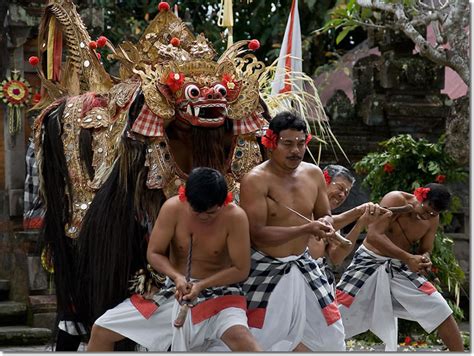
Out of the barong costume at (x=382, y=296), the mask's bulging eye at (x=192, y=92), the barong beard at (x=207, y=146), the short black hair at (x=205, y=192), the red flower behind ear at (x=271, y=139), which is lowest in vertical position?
the barong costume at (x=382, y=296)

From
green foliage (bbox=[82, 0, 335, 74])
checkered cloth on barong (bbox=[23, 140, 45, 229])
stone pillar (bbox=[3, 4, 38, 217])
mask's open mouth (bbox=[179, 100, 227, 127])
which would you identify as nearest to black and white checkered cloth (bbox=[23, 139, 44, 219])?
checkered cloth on barong (bbox=[23, 140, 45, 229])

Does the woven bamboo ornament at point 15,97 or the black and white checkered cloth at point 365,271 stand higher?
the woven bamboo ornament at point 15,97

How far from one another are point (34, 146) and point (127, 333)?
2275 mm

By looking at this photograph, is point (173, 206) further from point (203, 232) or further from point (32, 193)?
point (32, 193)

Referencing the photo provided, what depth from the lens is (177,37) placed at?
24.4ft

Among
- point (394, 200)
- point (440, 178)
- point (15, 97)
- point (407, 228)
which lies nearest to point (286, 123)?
point (394, 200)

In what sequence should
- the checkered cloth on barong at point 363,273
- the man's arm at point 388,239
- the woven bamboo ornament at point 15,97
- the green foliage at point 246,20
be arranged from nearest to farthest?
the man's arm at point 388,239, the checkered cloth on barong at point 363,273, the woven bamboo ornament at point 15,97, the green foliage at point 246,20

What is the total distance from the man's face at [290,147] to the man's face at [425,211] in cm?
167

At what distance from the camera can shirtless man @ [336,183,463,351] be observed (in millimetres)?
7508

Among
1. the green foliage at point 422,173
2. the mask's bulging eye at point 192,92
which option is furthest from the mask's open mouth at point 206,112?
the green foliage at point 422,173

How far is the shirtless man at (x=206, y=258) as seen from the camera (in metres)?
5.68

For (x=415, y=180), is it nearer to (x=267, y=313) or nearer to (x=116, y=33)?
(x=267, y=313)

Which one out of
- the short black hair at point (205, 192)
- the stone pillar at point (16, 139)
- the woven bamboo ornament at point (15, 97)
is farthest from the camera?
the stone pillar at point (16, 139)

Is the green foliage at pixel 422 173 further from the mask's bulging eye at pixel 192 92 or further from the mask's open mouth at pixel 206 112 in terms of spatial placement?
the mask's bulging eye at pixel 192 92
